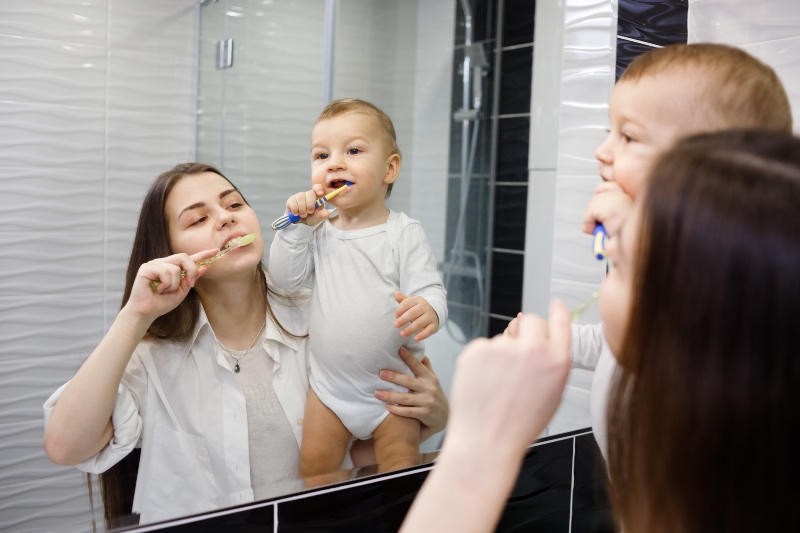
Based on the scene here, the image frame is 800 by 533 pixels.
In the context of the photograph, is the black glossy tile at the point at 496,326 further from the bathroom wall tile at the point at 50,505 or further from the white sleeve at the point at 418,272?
the bathroom wall tile at the point at 50,505

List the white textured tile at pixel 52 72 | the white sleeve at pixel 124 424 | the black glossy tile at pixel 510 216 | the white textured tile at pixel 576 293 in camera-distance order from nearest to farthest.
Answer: the white textured tile at pixel 52 72 → the white sleeve at pixel 124 424 → the white textured tile at pixel 576 293 → the black glossy tile at pixel 510 216

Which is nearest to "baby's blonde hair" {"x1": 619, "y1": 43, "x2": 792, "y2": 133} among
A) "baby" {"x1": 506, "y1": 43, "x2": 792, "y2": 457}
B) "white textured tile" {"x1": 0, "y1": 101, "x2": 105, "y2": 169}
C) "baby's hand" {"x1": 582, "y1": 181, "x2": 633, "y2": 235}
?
"baby" {"x1": 506, "y1": 43, "x2": 792, "y2": 457}

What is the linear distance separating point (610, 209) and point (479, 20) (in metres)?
0.86

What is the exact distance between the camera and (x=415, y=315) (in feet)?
3.33

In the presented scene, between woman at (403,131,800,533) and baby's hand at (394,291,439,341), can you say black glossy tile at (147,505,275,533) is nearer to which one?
baby's hand at (394,291,439,341)

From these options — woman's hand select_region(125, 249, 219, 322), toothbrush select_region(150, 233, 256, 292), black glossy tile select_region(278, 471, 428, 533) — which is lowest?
black glossy tile select_region(278, 471, 428, 533)

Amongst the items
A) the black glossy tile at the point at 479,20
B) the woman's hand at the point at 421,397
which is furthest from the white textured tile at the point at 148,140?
the black glossy tile at the point at 479,20

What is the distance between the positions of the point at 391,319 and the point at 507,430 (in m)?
0.54

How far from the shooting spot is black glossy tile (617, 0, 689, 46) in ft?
4.39

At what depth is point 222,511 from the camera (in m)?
0.88

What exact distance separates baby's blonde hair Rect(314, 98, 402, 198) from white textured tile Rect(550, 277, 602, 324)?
435 mm

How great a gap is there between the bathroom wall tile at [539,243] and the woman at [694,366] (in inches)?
32.6

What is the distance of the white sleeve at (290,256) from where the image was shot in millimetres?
943

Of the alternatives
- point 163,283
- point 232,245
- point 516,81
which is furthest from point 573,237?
point 163,283
